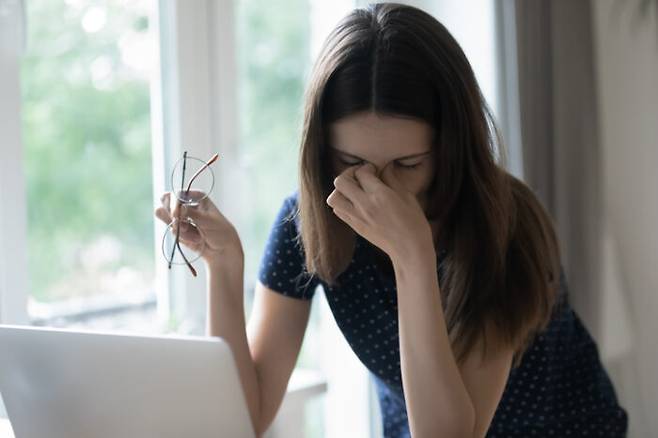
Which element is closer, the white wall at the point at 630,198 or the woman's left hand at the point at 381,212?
the woman's left hand at the point at 381,212

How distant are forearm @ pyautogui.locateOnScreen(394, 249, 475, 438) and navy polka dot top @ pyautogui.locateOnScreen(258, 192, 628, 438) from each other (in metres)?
0.25

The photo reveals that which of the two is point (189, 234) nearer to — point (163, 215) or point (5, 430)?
point (163, 215)

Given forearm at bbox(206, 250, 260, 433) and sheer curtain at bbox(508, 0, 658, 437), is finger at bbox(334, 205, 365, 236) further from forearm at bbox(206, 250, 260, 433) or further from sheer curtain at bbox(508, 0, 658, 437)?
sheer curtain at bbox(508, 0, 658, 437)

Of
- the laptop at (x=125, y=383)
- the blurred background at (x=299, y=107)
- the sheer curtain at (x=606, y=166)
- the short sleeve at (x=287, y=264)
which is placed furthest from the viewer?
the sheer curtain at (x=606, y=166)

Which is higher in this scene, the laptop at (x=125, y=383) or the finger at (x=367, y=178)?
the finger at (x=367, y=178)

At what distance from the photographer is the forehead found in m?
1.11

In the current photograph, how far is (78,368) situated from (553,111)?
1402mm

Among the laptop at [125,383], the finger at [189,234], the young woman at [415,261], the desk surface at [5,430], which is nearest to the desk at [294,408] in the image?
the young woman at [415,261]

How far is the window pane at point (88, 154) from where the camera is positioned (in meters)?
1.89

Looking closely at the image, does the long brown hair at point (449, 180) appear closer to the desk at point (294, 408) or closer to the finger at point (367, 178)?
the finger at point (367, 178)

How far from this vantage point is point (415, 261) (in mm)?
1087

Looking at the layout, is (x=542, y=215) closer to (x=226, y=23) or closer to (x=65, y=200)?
(x=226, y=23)

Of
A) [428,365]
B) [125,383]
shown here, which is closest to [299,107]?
[428,365]

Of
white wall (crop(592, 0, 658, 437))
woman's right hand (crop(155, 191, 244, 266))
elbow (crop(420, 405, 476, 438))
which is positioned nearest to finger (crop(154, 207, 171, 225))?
woman's right hand (crop(155, 191, 244, 266))
